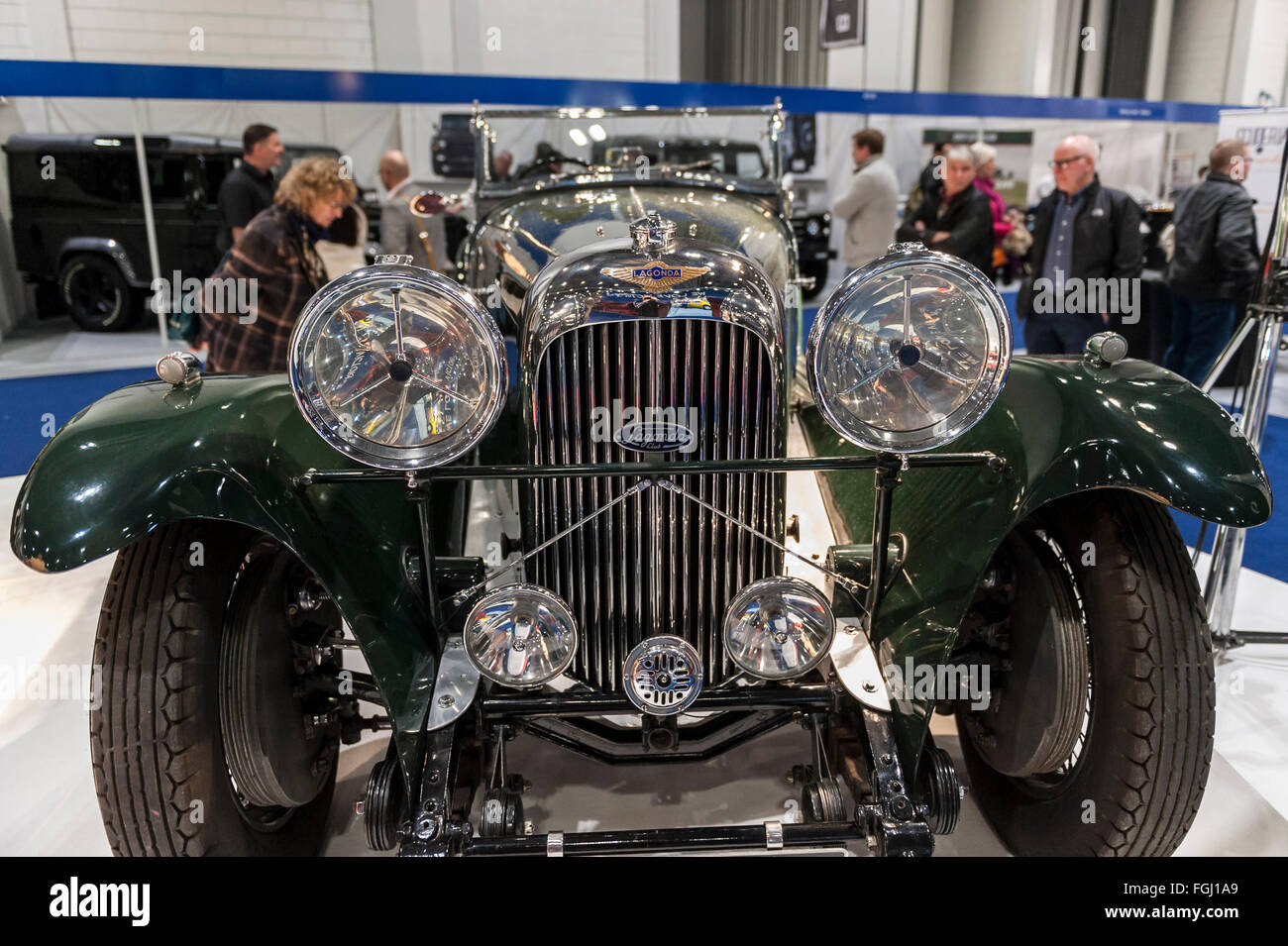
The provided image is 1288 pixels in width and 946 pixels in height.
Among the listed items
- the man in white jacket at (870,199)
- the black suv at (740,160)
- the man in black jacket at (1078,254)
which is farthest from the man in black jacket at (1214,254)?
the black suv at (740,160)

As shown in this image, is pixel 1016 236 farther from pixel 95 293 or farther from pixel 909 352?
pixel 909 352

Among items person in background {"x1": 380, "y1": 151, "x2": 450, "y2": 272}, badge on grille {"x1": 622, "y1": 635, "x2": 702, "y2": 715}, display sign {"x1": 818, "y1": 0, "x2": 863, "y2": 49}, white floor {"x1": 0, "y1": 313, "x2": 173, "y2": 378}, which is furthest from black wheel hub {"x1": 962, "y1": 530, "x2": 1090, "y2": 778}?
display sign {"x1": 818, "y1": 0, "x2": 863, "y2": 49}

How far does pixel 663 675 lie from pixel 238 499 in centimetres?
85

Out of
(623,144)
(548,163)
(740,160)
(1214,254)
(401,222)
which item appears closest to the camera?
(548,163)

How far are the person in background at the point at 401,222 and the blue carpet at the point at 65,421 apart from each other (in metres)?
1.91

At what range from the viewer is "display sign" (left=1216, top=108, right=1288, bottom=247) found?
534 cm

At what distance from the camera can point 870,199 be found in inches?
226

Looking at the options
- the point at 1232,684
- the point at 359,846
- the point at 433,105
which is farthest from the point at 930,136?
the point at 359,846

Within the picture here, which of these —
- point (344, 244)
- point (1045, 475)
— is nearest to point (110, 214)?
point (344, 244)

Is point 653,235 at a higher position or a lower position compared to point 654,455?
higher

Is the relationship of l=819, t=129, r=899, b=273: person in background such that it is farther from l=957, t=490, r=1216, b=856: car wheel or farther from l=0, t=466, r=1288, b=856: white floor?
l=957, t=490, r=1216, b=856: car wheel

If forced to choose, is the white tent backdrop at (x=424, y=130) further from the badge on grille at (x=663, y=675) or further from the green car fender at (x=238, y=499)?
the badge on grille at (x=663, y=675)
